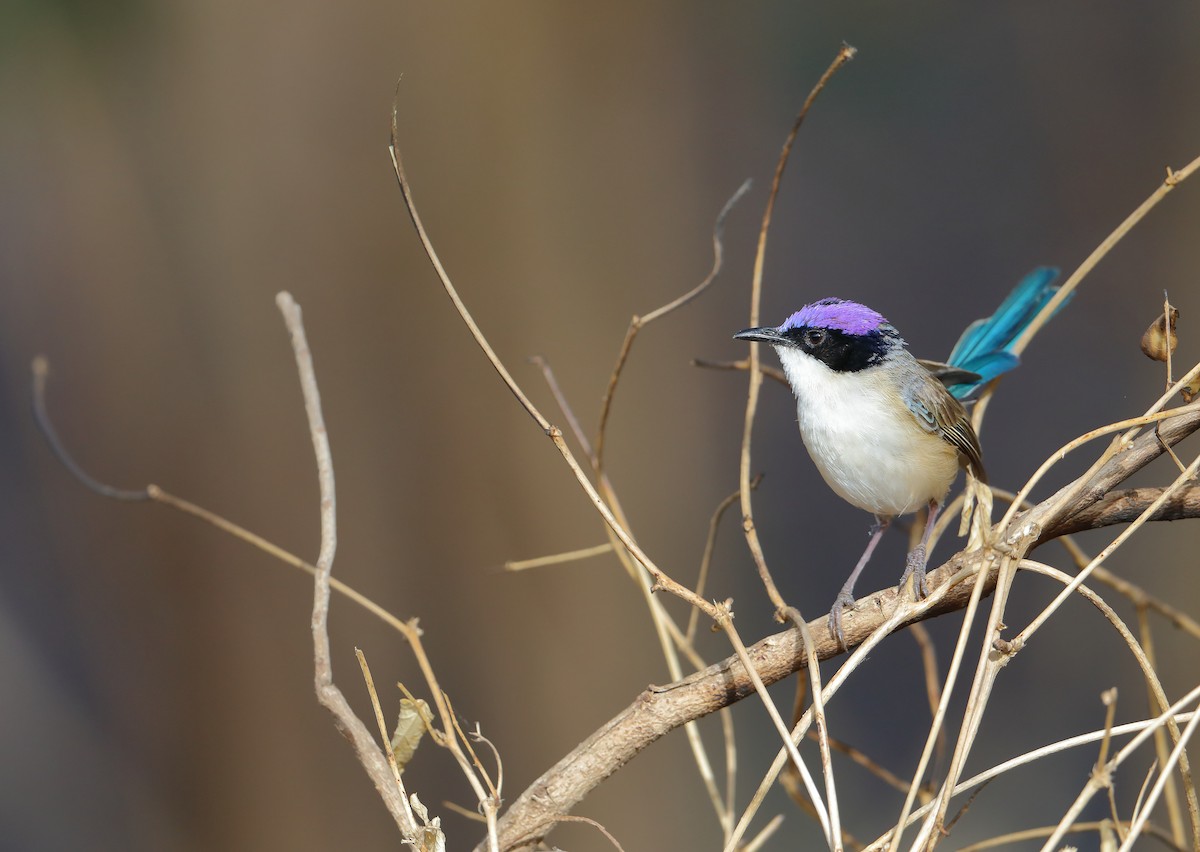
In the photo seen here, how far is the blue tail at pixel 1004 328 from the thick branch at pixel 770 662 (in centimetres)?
65

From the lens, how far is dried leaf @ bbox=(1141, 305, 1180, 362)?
971mm

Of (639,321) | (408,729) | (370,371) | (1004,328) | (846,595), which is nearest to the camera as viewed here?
(408,729)

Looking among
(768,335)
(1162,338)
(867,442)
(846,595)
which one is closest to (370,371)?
(768,335)

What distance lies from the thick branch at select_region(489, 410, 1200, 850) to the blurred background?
2.37m

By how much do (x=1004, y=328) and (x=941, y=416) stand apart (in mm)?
197

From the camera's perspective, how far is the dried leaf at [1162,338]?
3.19 feet

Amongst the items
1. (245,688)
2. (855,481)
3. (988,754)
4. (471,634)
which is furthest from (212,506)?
(988,754)

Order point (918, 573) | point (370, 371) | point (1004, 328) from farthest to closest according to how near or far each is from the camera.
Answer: point (370, 371) < point (1004, 328) < point (918, 573)

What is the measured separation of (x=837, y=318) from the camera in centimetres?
164

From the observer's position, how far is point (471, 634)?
358cm

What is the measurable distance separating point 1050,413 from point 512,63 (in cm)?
249

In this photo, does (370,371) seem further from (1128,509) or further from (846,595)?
(1128,509)

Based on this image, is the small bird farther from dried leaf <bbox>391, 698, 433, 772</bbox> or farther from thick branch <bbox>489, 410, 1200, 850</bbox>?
dried leaf <bbox>391, 698, 433, 772</bbox>

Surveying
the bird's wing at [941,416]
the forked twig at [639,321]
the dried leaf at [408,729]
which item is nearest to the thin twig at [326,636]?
the dried leaf at [408,729]
